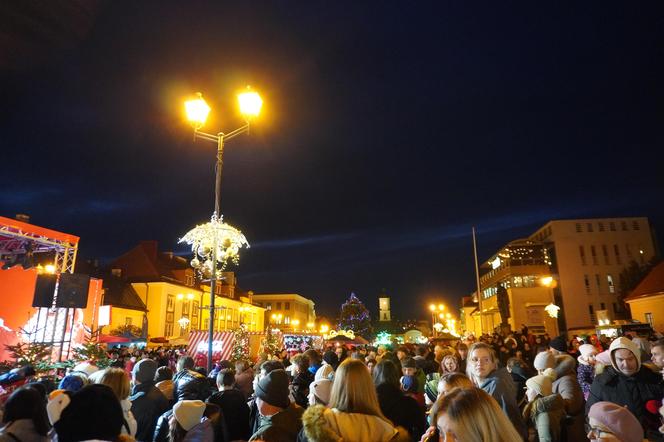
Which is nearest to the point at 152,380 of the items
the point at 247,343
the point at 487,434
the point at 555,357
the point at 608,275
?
the point at 487,434

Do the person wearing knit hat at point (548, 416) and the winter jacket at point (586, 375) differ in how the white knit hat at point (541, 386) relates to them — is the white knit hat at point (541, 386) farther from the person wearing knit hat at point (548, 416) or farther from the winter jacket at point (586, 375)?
the winter jacket at point (586, 375)

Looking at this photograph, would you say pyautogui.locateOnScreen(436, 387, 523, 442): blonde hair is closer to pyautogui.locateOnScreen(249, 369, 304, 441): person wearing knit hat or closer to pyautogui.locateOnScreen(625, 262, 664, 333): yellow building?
pyautogui.locateOnScreen(249, 369, 304, 441): person wearing knit hat

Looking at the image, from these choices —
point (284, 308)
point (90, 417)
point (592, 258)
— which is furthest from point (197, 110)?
point (284, 308)

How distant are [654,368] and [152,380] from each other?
654 cm

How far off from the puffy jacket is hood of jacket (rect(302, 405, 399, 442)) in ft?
7.21

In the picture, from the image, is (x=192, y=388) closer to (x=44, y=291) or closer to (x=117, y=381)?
(x=117, y=381)

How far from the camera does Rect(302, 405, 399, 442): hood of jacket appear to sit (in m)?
2.92

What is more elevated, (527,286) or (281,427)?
(527,286)

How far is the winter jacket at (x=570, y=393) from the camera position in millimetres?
5211

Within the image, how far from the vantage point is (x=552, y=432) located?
4.36m

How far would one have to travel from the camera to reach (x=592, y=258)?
5559 cm

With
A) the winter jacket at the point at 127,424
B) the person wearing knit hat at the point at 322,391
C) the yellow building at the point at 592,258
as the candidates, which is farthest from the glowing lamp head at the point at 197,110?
the yellow building at the point at 592,258

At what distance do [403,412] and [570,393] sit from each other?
2519 mm

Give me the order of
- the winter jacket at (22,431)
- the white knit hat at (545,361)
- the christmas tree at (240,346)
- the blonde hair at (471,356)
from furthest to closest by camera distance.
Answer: the christmas tree at (240,346)
the white knit hat at (545,361)
the blonde hair at (471,356)
the winter jacket at (22,431)
